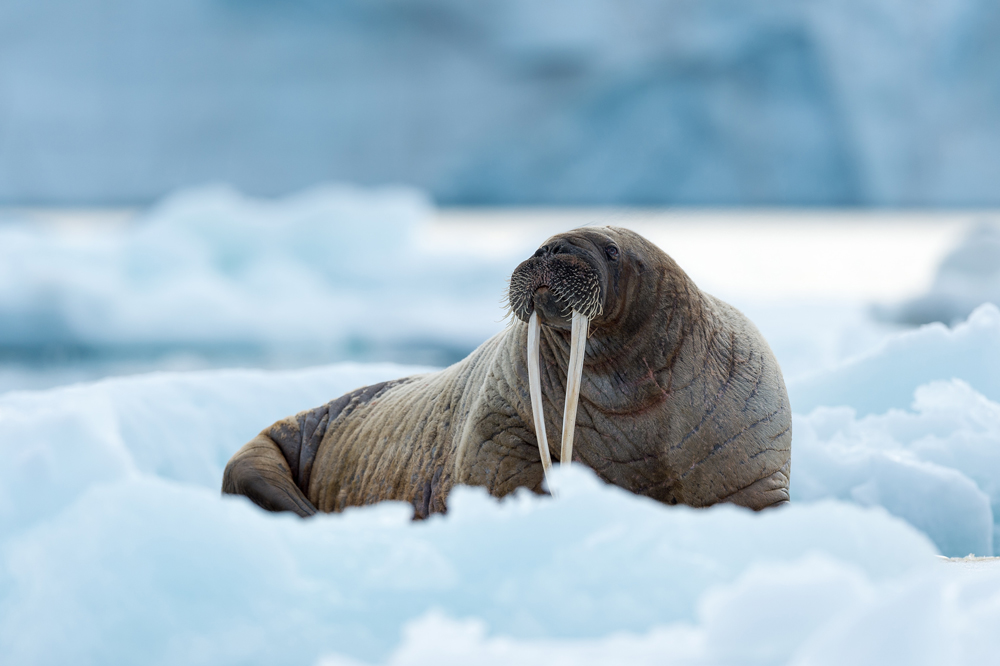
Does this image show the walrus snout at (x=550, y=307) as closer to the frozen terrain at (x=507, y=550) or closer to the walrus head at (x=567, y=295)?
the walrus head at (x=567, y=295)

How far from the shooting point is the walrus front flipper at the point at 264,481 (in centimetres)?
440

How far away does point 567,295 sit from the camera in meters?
3.18

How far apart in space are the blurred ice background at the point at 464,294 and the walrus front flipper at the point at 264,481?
1.39 feet

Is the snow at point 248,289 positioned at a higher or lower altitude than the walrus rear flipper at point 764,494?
lower

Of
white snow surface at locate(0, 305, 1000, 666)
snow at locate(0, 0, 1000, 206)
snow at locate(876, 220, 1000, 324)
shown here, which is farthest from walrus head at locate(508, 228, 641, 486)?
snow at locate(0, 0, 1000, 206)

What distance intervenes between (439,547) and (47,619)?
877 mm

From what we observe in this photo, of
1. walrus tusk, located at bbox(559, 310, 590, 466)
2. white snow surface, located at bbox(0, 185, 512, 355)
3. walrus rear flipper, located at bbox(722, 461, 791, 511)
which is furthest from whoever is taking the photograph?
white snow surface, located at bbox(0, 185, 512, 355)

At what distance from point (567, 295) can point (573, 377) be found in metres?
0.27

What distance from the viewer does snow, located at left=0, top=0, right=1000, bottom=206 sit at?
62.3 feet

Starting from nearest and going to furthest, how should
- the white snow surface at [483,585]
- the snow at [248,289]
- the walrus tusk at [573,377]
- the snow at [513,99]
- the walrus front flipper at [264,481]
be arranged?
the white snow surface at [483,585] < the walrus tusk at [573,377] < the walrus front flipper at [264,481] < the snow at [248,289] < the snow at [513,99]

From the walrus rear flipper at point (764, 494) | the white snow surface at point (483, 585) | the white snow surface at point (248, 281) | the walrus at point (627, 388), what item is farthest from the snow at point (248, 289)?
the white snow surface at point (483, 585)

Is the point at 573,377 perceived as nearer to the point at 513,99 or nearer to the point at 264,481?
the point at 264,481

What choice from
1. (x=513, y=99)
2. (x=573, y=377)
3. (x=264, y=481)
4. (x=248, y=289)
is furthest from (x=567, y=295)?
(x=513, y=99)

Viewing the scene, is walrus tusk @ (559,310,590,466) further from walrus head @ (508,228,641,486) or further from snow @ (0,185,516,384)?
snow @ (0,185,516,384)
